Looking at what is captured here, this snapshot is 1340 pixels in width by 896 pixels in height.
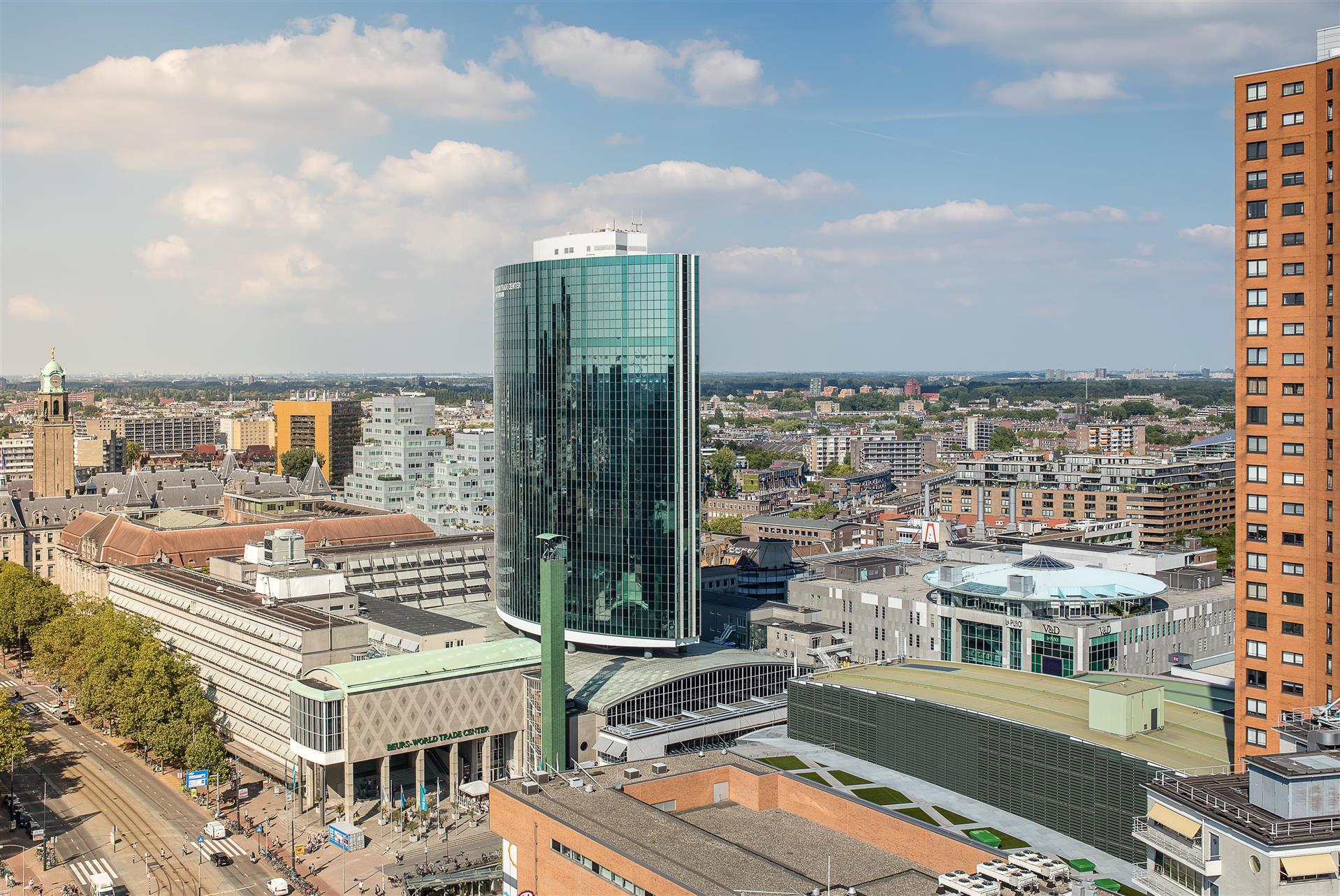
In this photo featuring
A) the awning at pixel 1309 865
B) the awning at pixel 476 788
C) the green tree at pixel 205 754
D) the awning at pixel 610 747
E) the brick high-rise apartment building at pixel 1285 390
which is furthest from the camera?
the green tree at pixel 205 754

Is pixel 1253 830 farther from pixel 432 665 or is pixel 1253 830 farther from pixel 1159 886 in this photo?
pixel 432 665

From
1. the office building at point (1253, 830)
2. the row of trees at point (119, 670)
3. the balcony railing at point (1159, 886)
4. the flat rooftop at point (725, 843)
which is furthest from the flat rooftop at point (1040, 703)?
the row of trees at point (119, 670)

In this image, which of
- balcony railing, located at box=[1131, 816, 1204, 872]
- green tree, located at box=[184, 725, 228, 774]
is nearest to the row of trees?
green tree, located at box=[184, 725, 228, 774]

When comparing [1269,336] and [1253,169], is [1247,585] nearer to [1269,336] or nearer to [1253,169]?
[1269,336]

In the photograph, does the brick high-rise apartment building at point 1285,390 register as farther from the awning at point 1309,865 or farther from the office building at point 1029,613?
the office building at point 1029,613

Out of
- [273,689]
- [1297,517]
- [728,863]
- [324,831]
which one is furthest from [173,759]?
[1297,517]

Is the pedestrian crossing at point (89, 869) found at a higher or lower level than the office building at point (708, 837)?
lower

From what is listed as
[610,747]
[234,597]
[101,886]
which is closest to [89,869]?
[101,886]
